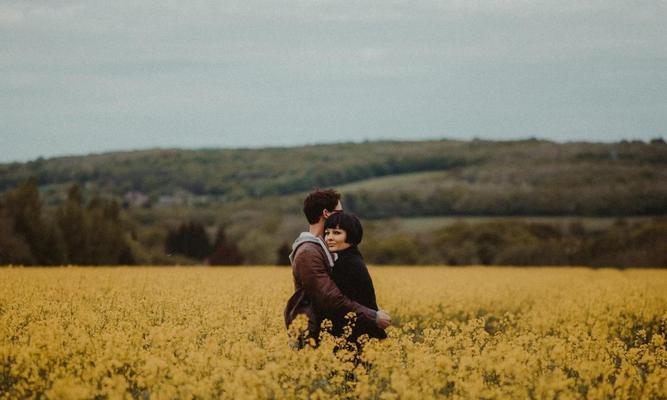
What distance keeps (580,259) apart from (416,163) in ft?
235

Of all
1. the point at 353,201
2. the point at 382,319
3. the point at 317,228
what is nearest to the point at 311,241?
the point at 317,228

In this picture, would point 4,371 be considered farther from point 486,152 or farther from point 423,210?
point 486,152

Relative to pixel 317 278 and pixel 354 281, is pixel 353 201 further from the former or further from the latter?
pixel 317 278

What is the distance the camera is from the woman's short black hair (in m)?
7.31

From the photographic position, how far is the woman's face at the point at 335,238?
7309 millimetres

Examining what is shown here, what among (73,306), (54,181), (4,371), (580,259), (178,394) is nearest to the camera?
(178,394)

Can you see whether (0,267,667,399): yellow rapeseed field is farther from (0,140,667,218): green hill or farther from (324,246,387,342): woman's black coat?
(0,140,667,218): green hill

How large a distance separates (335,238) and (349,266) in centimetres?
32

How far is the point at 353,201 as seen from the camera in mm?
94875

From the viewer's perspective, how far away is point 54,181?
109 meters

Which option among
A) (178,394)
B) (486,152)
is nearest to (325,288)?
(178,394)

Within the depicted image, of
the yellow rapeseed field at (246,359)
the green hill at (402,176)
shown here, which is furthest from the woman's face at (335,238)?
the green hill at (402,176)

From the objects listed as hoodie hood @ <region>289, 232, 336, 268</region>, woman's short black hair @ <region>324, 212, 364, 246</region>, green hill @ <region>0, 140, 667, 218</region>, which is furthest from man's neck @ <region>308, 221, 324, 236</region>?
green hill @ <region>0, 140, 667, 218</region>

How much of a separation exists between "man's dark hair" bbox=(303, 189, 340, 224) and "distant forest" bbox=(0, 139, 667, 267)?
19.8m
